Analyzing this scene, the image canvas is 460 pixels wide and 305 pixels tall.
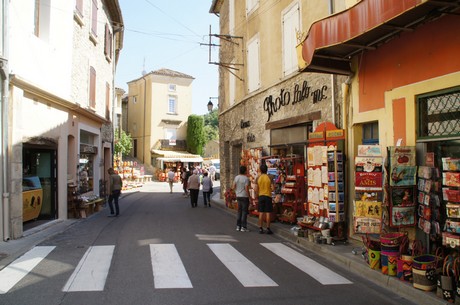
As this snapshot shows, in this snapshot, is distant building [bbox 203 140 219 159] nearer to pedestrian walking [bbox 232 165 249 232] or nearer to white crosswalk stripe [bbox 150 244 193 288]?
pedestrian walking [bbox 232 165 249 232]

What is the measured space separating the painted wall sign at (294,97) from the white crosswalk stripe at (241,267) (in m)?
4.43

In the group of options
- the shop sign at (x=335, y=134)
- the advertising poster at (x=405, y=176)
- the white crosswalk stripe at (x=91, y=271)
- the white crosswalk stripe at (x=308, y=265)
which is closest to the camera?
the white crosswalk stripe at (x=91, y=271)

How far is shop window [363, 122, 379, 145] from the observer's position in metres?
8.23

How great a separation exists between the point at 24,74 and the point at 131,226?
480 centimetres

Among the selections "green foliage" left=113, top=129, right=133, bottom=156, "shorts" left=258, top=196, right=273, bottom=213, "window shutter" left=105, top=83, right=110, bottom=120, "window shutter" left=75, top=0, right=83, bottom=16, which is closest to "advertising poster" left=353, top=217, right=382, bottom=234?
"shorts" left=258, top=196, right=273, bottom=213

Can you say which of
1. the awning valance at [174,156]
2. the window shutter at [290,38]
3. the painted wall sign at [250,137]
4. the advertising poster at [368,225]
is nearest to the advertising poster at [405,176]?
the advertising poster at [368,225]

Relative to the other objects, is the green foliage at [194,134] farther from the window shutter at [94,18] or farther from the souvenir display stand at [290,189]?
the souvenir display stand at [290,189]

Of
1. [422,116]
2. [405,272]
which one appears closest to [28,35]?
[422,116]

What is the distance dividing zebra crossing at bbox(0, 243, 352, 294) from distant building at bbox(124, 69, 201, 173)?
34999 millimetres

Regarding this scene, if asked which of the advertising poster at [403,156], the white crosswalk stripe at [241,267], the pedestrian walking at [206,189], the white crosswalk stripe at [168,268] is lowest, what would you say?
the white crosswalk stripe at [241,267]

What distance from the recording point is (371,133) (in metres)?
8.41

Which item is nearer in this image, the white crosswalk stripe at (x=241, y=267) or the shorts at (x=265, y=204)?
the white crosswalk stripe at (x=241, y=267)

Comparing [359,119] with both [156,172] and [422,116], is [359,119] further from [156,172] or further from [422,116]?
[156,172]

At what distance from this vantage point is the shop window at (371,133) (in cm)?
823
